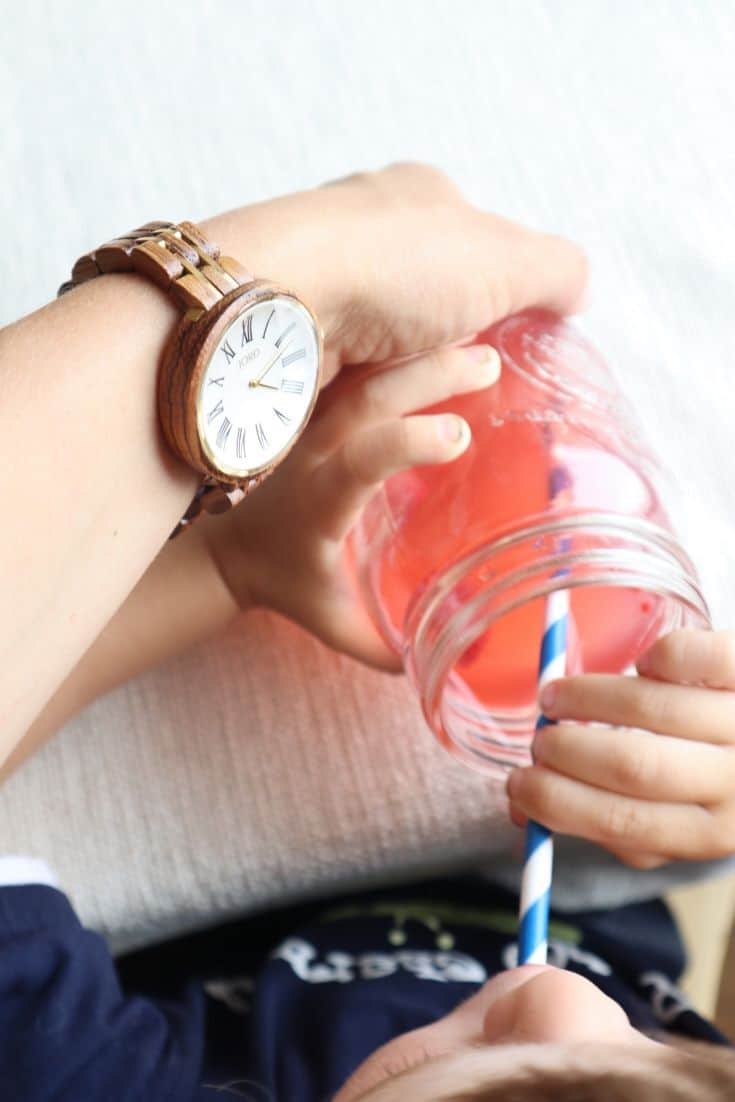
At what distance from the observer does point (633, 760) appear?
1.82ft

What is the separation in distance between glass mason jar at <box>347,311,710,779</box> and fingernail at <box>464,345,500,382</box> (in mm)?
12

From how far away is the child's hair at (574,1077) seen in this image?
34 centimetres

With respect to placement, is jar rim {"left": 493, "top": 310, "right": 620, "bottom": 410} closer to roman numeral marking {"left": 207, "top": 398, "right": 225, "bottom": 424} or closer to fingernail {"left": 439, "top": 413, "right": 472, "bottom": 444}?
fingernail {"left": 439, "top": 413, "right": 472, "bottom": 444}

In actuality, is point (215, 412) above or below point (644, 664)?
above

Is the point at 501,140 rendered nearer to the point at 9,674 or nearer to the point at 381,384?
the point at 381,384

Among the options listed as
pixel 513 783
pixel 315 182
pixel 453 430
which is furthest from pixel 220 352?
pixel 315 182

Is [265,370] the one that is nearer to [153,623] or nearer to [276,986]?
[153,623]

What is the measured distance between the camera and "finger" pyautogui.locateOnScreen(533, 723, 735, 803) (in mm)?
553

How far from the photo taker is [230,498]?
0.51 m

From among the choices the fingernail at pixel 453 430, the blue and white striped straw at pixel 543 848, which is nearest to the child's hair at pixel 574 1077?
the blue and white striped straw at pixel 543 848

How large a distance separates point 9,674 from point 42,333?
12 cm

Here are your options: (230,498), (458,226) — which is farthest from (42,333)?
(458,226)

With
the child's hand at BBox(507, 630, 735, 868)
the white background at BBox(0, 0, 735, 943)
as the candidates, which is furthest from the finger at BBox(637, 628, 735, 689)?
the white background at BBox(0, 0, 735, 943)

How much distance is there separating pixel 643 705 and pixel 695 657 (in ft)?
0.10
